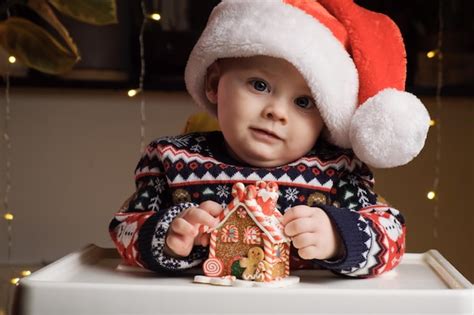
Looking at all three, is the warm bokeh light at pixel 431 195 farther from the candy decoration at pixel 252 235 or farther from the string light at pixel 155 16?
the candy decoration at pixel 252 235

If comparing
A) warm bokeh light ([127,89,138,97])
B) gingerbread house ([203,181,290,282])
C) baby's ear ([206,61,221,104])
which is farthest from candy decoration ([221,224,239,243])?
warm bokeh light ([127,89,138,97])

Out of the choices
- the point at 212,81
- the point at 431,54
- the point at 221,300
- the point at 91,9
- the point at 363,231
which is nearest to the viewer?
the point at 221,300

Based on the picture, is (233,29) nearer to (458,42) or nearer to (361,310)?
(361,310)

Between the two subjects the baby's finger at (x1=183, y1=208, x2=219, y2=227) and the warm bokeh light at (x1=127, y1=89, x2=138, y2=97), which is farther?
the warm bokeh light at (x1=127, y1=89, x2=138, y2=97)

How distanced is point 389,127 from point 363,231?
128 mm

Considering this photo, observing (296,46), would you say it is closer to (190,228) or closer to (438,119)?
(190,228)

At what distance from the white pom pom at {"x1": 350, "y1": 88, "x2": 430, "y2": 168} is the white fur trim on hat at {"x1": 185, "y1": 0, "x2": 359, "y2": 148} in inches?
1.3

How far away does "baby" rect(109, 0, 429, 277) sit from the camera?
796 millimetres

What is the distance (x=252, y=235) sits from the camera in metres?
0.74

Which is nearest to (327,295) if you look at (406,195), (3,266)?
A: (406,195)

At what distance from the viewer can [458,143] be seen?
190 cm

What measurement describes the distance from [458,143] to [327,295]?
133 cm

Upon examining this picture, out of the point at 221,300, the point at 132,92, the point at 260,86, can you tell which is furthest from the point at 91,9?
the point at 221,300

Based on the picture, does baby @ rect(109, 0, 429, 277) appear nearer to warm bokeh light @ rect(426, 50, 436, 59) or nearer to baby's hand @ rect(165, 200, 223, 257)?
baby's hand @ rect(165, 200, 223, 257)
